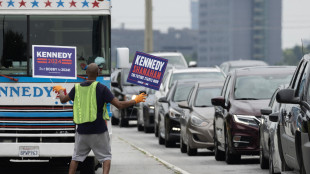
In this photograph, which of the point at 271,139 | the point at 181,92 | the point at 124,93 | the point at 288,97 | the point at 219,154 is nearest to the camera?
the point at 288,97

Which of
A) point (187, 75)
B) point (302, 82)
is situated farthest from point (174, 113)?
point (302, 82)

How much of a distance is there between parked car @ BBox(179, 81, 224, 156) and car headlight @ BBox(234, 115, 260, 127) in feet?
9.89

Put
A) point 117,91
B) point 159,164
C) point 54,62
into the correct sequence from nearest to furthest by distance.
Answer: point 54,62, point 159,164, point 117,91

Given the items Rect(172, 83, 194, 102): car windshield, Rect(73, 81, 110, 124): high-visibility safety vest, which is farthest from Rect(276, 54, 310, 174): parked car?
Rect(172, 83, 194, 102): car windshield

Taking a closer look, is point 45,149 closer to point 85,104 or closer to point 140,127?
point 85,104

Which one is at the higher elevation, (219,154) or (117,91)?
(117,91)

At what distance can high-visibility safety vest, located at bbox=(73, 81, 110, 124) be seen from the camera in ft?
42.2

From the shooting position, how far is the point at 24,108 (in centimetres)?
1534

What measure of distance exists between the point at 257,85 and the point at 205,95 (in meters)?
3.20

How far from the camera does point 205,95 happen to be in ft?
75.4

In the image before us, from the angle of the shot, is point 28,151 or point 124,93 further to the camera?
point 124,93

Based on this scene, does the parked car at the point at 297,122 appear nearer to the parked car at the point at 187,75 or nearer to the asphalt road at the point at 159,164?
the asphalt road at the point at 159,164

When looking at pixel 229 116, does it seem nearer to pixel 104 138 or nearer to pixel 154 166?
pixel 154 166

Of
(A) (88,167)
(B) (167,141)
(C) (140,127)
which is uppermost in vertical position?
(A) (88,167)
